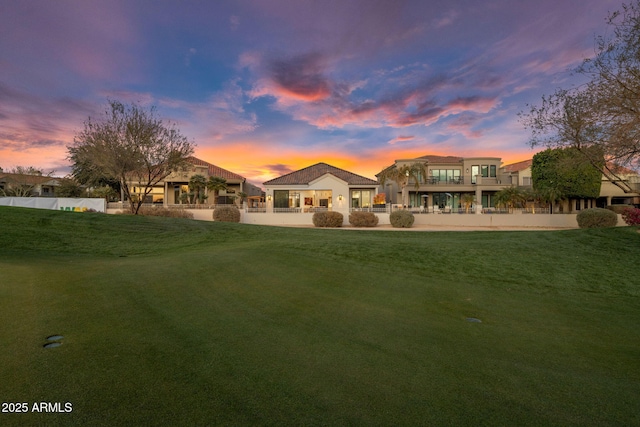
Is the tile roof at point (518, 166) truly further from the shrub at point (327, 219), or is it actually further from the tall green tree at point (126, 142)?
the tall green tree at point (126, 142)

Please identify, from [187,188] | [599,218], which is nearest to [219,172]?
[187,188]

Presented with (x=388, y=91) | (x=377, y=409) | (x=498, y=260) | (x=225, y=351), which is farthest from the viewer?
(x=388, y=91)

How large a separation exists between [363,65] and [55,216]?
63.1 ft

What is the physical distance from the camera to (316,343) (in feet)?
13.5

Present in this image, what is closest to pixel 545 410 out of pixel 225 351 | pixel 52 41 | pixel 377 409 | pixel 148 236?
pixel 377 409

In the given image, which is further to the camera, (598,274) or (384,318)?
(598,274)

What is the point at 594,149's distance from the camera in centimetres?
1313

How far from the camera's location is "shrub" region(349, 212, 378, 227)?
28.0 metres

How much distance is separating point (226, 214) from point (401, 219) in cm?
1524

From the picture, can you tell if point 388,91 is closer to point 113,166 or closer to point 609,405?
point 113,166

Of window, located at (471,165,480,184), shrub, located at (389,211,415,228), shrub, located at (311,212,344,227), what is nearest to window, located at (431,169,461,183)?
window, located at (471,165,480,184)

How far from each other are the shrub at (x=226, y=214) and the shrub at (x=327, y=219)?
282 inches

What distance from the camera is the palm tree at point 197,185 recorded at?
34.9 meters

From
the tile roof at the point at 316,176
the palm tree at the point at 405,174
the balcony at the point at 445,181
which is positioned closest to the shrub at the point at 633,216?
the palm tree at the point at 405,174
